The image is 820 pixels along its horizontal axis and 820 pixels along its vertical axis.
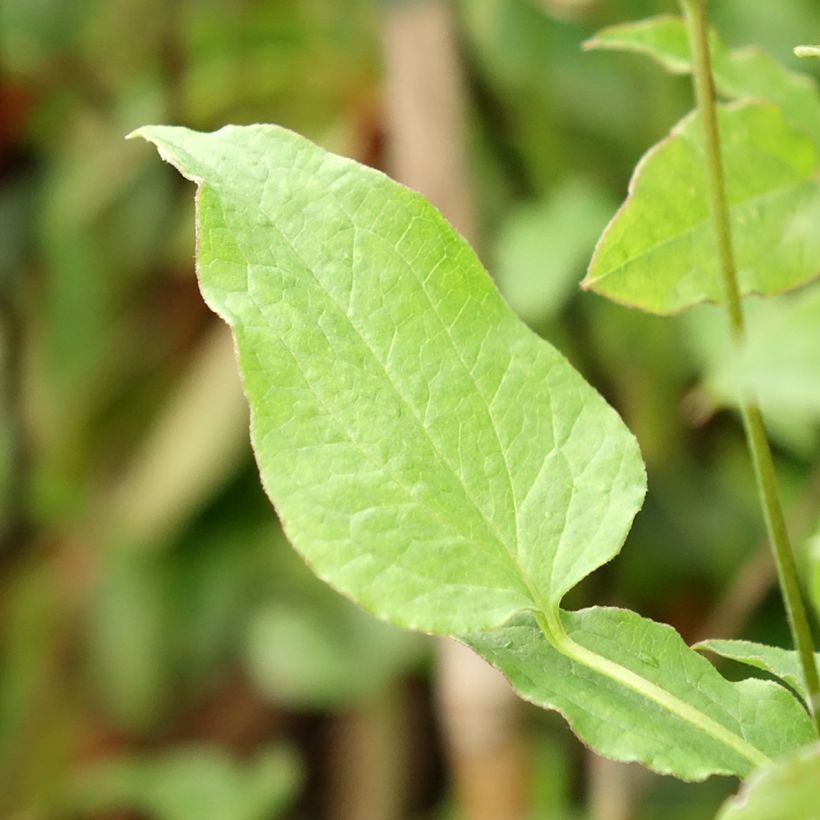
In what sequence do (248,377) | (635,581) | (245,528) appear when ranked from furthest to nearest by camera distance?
(245,528), (635,581), (248,377)

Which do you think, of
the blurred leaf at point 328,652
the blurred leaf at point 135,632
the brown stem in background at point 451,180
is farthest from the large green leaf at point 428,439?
the blurred leaf at point 135,632

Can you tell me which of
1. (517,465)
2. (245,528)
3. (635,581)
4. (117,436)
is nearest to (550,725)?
(635,581)

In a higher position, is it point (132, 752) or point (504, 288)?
point (504, 288)

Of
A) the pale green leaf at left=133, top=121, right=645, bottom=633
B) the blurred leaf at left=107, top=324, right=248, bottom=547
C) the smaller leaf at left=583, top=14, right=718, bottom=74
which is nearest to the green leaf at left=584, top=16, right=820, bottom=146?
the smaller leaf at left=583, top=14, right=718, bottom=74

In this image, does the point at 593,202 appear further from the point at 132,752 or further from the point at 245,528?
the point at 132,752

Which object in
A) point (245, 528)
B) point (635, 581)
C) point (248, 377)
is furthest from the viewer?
point (245, 528)

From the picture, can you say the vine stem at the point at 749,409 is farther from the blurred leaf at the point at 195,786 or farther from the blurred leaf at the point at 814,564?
the blurred leaf at the point at 195,786

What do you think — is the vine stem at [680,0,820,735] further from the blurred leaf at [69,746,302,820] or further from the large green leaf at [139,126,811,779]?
the blurred leaf at [69,746,302,820]
